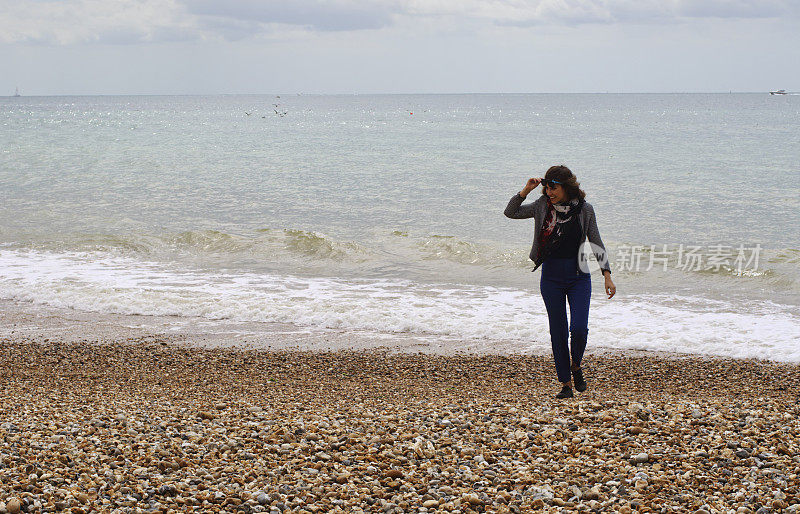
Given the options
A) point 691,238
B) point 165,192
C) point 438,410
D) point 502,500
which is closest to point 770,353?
point 438,410

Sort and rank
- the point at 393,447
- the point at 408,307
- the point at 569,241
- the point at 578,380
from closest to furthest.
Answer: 1. the point at 393,447
2. the point at 569,241
3. the point at 578,380
4. the point at 408,307

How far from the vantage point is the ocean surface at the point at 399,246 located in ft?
36.2

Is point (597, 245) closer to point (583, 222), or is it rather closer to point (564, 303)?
point (583, 222)

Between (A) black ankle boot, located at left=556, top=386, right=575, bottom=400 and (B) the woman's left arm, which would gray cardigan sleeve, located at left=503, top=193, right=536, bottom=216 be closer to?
(B) the woman's left arm

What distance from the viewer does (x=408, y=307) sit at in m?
11.7

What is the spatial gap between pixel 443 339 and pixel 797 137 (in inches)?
2379

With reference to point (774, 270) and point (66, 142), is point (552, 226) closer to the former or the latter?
point (774, 270)

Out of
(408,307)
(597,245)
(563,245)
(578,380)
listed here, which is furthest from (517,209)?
(408,307)

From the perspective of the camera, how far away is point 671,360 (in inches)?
348

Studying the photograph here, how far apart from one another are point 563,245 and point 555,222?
0.64ft

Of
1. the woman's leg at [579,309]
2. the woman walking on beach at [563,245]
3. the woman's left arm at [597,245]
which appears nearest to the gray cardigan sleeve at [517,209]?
the woman walking on beach at [563,245]

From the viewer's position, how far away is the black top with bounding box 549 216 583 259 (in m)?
5.98

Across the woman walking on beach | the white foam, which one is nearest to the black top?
the woman walking on beach

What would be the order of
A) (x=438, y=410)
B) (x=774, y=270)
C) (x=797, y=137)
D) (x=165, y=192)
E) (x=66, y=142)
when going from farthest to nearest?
1. (x=797, y=137)
2. (x=66, y=142)
3. (x=165, y=192)
4. (x=774, y=270)
5. (x=438, y=410)
